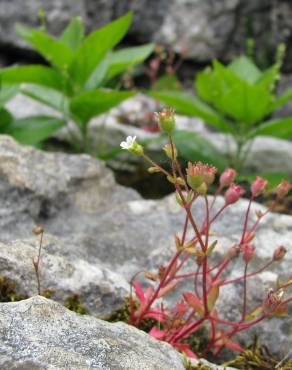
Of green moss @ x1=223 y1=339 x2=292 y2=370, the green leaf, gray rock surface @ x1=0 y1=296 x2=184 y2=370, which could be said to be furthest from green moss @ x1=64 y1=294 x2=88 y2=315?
the green leaf

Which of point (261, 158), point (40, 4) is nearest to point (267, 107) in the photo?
point (261, 158)

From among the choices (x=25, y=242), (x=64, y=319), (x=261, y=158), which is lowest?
(x=261, y=158)

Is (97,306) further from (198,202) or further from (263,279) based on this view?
(198,202)

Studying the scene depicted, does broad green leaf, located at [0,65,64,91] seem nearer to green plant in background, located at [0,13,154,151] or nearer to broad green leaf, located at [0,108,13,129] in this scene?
green plant in background, located at [0,13,154,151]

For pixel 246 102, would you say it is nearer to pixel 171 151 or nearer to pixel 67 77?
pixel 67 77

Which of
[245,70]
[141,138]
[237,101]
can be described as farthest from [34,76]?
[245,70]

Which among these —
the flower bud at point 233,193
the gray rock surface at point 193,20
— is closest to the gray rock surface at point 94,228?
the flower bud at point 233,193

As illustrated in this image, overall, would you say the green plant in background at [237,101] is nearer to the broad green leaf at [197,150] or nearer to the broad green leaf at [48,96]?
the broad green leaf at [197,150]
